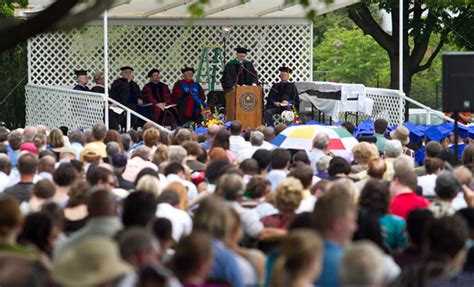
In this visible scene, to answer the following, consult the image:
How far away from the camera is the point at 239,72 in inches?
1179

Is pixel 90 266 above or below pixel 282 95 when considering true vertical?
above

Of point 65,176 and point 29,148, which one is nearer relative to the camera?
point 65,176

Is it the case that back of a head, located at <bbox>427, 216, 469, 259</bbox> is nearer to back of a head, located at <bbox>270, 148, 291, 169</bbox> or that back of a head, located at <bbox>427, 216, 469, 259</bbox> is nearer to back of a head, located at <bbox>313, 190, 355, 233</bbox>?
back of a head, located at <bbox>313, 190, 355, 233</bbox>

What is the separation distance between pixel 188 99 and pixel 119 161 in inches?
571

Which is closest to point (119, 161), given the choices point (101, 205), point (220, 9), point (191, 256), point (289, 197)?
point (289, 197)

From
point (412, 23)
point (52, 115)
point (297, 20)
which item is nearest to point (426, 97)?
point (412, 23)

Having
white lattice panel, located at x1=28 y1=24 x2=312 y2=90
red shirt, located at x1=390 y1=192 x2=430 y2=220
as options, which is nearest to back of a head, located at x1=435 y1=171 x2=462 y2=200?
red shirt, located at x1=390 y1=192 x2=430 y2=220

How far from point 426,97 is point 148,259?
46.0m

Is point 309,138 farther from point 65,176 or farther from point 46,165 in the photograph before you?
point 65,176

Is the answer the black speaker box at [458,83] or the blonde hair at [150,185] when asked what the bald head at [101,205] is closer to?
the blonde hair at [150,185]

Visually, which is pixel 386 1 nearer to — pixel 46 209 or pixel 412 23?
pixel 412 23

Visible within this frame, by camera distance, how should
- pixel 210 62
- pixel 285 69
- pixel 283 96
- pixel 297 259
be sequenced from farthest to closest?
pixel 210 62 < pixel 285 69 < pixel 283 96 < pixel 297 259

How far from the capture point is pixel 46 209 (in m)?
10.3

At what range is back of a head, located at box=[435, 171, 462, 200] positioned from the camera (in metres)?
12.2
